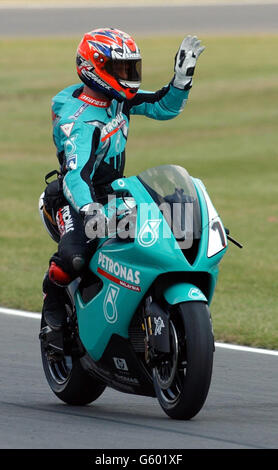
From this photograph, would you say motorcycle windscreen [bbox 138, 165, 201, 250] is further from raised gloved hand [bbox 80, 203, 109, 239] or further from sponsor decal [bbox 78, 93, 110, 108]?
sponsor decal [bbox 78, 93, 110, 108]

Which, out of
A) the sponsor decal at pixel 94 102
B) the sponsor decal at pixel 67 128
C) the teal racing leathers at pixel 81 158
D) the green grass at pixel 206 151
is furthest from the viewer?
the green grass at pixel 206 151

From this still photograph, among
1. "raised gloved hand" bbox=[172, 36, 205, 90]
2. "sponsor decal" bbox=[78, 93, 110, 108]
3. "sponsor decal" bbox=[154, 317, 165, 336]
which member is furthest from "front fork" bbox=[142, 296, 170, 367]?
"raised gloved hand" bbox=[172, 36, 205, 90]

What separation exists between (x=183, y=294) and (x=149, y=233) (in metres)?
0.37

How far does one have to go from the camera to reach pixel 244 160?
22.7 m

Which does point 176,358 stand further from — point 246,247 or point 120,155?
point 246,247

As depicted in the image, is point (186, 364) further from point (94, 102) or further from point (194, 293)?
point (94, 102)

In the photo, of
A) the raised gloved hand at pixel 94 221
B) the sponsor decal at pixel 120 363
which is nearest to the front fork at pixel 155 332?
the sponsor decal at pixel 120 363

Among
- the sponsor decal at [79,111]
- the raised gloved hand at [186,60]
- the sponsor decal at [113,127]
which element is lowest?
the sponsor decal at [113,127]

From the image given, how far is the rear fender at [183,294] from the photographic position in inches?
228

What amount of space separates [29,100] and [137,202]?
2344 cm

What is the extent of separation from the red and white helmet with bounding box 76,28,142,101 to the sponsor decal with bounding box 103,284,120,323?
3.93 feet

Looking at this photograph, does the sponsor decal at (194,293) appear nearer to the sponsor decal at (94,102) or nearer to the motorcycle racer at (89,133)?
the motorcycle racer at (89,133)

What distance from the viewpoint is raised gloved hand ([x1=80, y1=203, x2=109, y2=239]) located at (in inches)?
242
